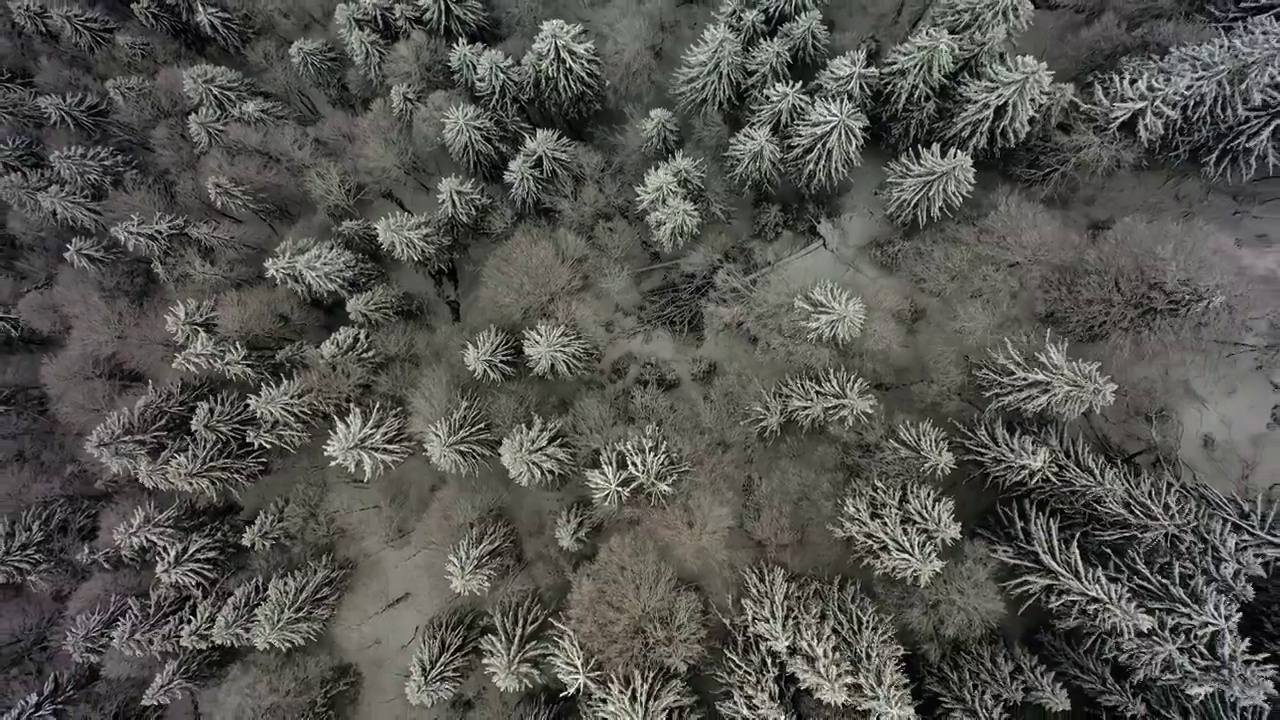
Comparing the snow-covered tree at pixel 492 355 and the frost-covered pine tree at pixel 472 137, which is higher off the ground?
the frost-covered pine tree at pixel 472 137

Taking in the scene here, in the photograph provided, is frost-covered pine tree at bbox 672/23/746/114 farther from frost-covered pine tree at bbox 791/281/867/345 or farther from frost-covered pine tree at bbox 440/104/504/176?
frost-covered pine tree at bbox 791/281/867/345

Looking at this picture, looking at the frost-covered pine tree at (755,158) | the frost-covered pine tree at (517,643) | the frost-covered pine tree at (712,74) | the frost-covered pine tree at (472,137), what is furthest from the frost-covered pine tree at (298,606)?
the frost-covered pine tree at (712,74)

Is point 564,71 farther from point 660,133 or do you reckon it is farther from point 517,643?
point 517,643

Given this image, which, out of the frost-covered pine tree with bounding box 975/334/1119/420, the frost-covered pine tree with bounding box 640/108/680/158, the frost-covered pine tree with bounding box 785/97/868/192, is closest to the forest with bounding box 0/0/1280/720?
the frost-covered pine tree with bounding box 975/334/1119/420

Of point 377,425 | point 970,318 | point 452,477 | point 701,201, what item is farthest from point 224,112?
point 970,318

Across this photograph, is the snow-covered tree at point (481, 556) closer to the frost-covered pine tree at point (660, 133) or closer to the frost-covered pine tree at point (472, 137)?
the frost-covered pine tree at point (472, 137)
